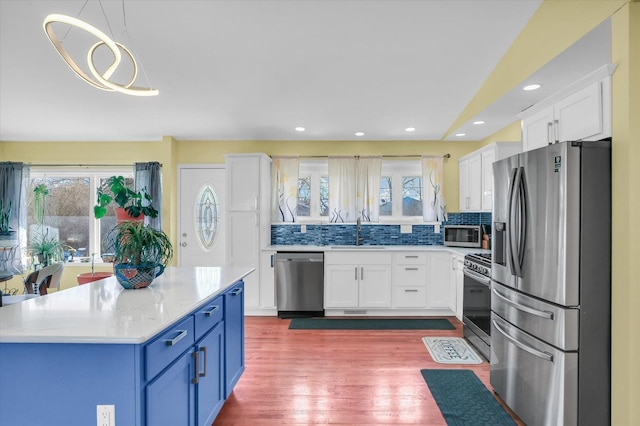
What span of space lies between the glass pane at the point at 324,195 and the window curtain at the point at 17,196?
4.38 metres

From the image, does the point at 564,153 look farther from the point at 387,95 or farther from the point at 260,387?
the point at 260,387

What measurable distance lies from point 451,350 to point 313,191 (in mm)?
2824

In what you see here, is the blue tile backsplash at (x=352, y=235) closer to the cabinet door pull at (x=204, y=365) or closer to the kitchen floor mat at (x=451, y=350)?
the kitchen floor mat at (x=451, y=350)

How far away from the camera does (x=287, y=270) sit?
437 cm

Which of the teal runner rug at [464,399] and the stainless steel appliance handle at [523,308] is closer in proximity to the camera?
the stainless steel appliance handle at [523,308]

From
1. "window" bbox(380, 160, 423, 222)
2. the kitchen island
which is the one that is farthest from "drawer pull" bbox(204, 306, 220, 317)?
"window" bbox(380, 160, 423, 222)

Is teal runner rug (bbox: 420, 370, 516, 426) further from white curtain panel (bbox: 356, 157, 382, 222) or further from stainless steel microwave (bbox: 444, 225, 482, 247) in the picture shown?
white curtain panel (bbox: 356, 157, 382, 222)

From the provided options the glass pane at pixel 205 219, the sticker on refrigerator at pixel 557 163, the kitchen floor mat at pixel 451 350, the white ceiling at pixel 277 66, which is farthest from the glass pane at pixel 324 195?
the sticker on refrigerator at pixel 557 163

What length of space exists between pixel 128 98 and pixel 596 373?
15.6 ft

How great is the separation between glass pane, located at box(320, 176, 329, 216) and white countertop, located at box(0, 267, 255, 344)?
2.91m

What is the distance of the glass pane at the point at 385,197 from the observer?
505 centimetres

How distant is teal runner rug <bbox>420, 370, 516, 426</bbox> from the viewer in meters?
2.21

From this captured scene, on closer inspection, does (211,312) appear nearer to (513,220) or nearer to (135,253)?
(135,253)

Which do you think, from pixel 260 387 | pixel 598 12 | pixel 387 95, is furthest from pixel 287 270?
pixel 598 12
